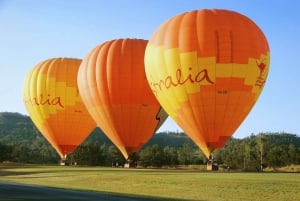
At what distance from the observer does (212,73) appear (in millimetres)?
34062

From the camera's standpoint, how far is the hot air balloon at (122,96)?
43.3m

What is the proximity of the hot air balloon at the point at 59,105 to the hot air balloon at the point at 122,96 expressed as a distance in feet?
27.5

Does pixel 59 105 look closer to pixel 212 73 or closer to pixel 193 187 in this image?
pixel 212 73

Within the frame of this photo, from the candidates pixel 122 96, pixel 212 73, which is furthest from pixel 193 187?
pixel 122 96

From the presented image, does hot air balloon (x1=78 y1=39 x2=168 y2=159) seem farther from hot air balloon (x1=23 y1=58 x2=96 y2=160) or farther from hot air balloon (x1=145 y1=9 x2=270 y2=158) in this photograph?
hot air balloon (x1=23 y1=58 x2=96 y2=160)

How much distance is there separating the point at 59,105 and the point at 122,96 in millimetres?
12049

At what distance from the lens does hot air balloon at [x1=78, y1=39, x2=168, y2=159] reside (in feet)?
142

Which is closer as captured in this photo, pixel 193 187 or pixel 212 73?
pixel 193 187

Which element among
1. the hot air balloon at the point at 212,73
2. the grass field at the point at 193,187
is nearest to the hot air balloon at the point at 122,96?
the hot air balloon at the point at 212,73

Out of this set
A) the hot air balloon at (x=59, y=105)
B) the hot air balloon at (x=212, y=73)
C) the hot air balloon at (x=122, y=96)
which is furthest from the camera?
the hot air balloon at (x=59, y=105)

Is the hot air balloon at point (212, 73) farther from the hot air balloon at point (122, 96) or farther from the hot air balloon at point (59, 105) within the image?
the hot air balloon at point (59, 105)

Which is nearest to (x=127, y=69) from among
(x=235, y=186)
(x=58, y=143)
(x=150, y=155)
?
(x=58, y=143)

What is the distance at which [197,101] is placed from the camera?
34.2 meters

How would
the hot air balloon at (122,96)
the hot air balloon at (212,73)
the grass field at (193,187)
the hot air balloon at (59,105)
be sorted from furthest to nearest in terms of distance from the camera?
the hot air balloon at (59,105), the hot air balloon at (122,96), the hot air balloon at (212,73), the grass field at (193,187)
